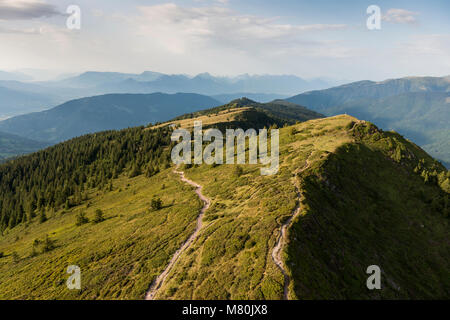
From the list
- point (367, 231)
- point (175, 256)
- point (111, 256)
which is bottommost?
point (111, 256)

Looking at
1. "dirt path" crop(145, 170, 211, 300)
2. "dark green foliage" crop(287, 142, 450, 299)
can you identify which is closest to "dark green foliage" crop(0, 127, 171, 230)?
"dirt path" crop(145, 170, 211, 300)

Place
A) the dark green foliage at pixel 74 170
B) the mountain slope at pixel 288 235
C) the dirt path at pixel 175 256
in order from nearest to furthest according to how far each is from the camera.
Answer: the mountain slope at pixel 288 235, the dirt path at pixel 175 256, the dark green foliage at pixel 74 170

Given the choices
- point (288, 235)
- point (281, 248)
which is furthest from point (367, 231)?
point (281, 248)

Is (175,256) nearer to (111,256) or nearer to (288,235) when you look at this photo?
(111,256)

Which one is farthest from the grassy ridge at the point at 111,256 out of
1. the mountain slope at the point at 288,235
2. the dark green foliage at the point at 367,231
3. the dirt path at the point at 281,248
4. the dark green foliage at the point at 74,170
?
the dark green foliage at the point at 74,170

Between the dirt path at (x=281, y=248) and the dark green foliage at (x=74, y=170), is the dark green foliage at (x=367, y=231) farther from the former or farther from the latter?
the dark green foliage at (x=74, y=170)

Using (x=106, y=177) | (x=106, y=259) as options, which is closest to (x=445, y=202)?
(x=106, y=259)
